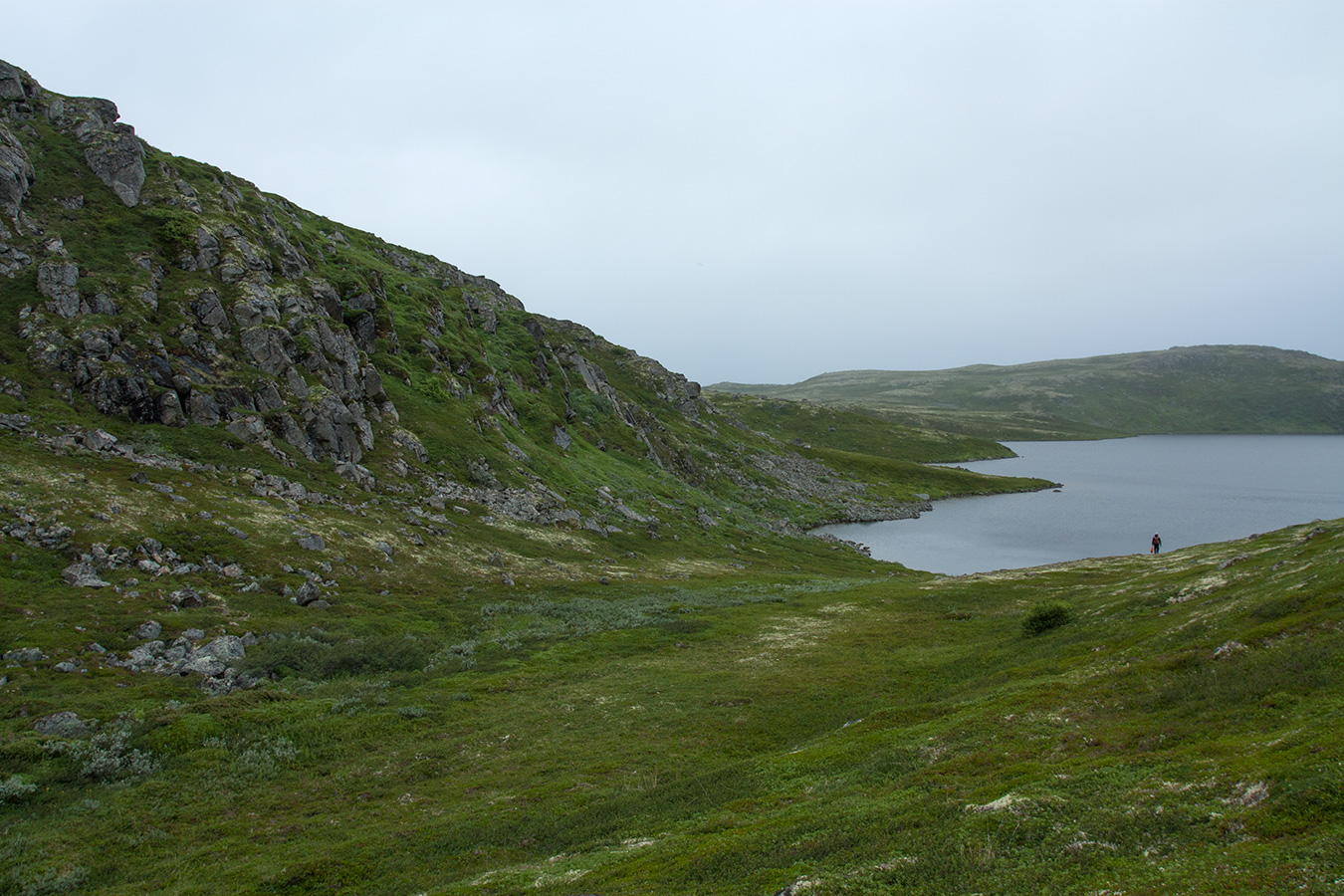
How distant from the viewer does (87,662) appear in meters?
33.4

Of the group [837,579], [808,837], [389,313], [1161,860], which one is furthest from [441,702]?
[389,313]

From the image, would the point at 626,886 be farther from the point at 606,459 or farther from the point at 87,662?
the point at 606,459

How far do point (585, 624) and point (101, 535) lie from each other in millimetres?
34276

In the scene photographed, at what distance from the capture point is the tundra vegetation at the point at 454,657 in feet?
60.1

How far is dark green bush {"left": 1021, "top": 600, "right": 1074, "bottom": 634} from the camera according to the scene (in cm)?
4538

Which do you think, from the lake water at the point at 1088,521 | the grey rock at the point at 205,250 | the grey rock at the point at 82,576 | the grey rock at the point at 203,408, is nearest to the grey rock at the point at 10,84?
the grey rock at the point at 205,250

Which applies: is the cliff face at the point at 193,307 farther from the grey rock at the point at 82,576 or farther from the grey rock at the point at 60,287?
the grey rock at the point at 82,576

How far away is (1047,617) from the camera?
45.6m

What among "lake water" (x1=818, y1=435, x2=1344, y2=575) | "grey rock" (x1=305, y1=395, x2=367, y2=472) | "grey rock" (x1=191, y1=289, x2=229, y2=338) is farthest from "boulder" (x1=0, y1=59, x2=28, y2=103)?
"lake water" (x1=818, y1=435, x2=1344, y2=575)

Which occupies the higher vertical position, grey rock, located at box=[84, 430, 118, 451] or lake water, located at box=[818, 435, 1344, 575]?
grey rock, located at box=[84, 430, 118, 451]

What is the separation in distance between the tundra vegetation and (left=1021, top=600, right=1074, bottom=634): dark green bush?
8.9 inches

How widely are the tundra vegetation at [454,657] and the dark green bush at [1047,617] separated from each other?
0.23 meters

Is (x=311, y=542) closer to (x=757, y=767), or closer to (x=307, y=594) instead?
(x=307, y=594)

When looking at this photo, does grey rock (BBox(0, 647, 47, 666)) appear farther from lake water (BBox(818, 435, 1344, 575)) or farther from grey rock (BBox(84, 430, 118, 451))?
lake water (BBox(818, 435, 1344, 575))
